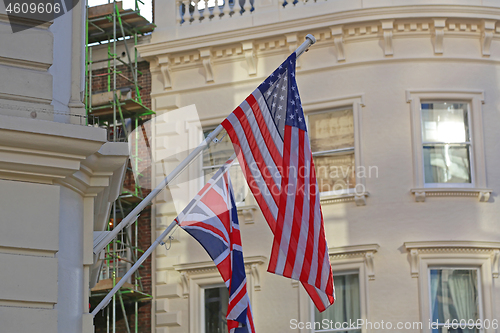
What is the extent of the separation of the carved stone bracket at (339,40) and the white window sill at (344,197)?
9.43ft

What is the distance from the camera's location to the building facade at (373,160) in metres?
16.0

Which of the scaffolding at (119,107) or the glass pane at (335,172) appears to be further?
the scaffolding at (119,107)

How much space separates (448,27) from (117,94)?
7.26 metres

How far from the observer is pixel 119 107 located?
60.1 ft

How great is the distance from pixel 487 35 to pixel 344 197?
4.46m

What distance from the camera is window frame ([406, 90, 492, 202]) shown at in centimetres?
1623

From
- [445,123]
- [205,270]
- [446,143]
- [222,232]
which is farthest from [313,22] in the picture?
[222,232]

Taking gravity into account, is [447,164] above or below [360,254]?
above

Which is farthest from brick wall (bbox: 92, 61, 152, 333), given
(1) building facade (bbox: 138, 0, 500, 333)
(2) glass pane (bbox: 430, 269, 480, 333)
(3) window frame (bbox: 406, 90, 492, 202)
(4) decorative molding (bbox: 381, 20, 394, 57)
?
(2) glass pane (bbox: 430, 269, 480, 333)

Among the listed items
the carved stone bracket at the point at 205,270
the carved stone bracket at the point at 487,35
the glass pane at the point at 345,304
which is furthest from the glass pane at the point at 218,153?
the carved stone bracket at the point at 487,35

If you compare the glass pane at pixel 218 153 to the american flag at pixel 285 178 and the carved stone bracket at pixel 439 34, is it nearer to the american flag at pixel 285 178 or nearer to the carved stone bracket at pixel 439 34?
the carved stone bracket at pixel 439 34

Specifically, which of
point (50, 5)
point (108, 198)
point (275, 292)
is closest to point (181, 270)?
point (275, 292)

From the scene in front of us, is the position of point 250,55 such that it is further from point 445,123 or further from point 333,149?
point 445,123

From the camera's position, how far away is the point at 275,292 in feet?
55.2
